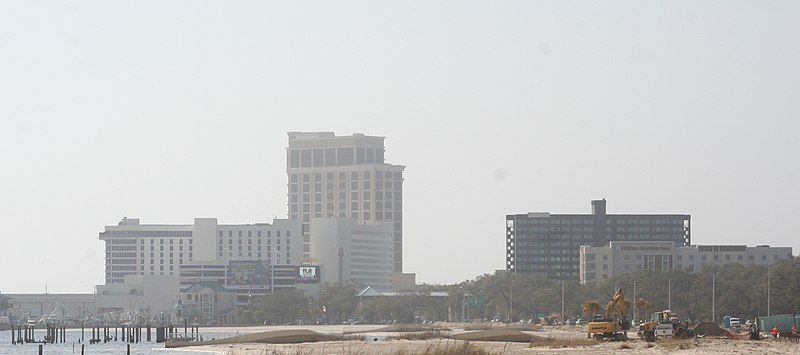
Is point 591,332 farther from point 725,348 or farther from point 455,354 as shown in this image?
point 455,354

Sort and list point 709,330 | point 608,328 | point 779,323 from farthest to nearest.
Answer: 1. point 779,323
2. point 709,330
3. point 608,328

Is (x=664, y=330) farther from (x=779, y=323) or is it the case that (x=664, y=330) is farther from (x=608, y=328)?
(x=779, y=323)

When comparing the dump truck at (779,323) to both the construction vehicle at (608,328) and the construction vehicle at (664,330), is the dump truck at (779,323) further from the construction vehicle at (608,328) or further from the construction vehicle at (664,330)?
the construction vehicle at (608,328)

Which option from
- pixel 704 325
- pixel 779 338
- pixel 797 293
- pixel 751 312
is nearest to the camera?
pixel 779 338

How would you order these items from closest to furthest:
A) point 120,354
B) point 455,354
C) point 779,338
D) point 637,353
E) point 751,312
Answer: point 455,354 → point 637,353 → point 779,338 → point 120,354 → point 751,312

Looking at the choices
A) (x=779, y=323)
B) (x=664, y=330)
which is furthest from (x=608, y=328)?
(x=779, y=323)

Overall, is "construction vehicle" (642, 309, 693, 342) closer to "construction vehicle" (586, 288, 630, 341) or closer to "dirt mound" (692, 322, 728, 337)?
"construction vehicle" (586, 288, 630, 341)

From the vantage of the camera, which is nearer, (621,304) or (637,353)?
(637,353)

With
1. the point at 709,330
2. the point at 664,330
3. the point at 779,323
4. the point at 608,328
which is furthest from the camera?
the point at 779,323

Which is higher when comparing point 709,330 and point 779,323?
point 779,323

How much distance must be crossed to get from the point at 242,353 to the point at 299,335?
35.0 m

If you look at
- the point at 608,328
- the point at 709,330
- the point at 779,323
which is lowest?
the point at 709,330

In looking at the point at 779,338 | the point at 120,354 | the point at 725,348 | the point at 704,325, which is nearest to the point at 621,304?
the point at 704,325

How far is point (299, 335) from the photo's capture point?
467ft
